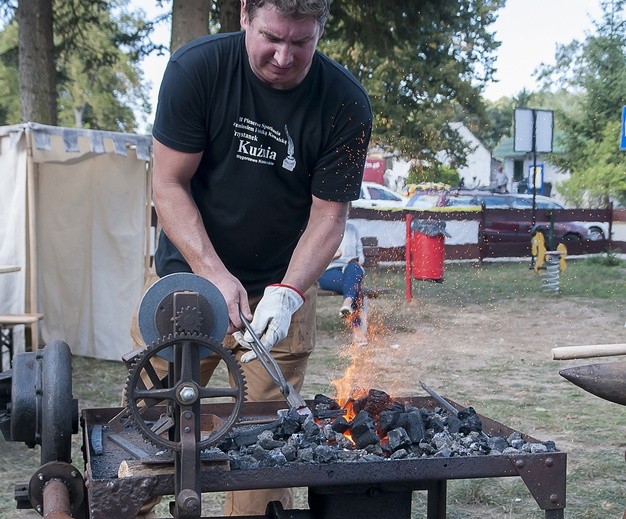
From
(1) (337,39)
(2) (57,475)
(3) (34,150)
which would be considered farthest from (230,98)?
(1) (337,39)

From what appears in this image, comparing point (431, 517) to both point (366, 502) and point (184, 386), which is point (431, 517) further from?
point (184, 386)

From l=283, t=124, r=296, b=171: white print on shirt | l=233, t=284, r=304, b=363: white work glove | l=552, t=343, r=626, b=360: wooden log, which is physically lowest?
l=552, t=343, r=626, b=360: wooden log

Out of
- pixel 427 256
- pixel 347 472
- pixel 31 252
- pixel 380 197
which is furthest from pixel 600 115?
pixel 347 472

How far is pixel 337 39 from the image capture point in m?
11.9

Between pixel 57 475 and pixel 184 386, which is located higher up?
pixel 184 386

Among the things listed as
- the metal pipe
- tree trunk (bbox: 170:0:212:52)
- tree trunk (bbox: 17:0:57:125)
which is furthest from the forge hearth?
tree trunk (bbox: 17:0:57:125)

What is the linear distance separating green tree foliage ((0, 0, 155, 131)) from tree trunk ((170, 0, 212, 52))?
14.5ft

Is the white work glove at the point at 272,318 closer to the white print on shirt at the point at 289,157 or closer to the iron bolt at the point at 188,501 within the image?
the white print on shirt at the point at 289,157

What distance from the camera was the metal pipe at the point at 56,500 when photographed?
2223mm

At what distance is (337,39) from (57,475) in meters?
10.1

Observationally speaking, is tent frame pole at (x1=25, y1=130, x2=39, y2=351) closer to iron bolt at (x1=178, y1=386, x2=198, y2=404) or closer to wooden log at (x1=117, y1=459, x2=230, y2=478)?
wooden log at (x1=117, y1=459, x2=230, y2=478)

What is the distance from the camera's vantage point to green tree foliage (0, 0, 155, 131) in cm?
1340

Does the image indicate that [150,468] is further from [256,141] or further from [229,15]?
[229,15]

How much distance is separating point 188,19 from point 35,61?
2866 millimetres
